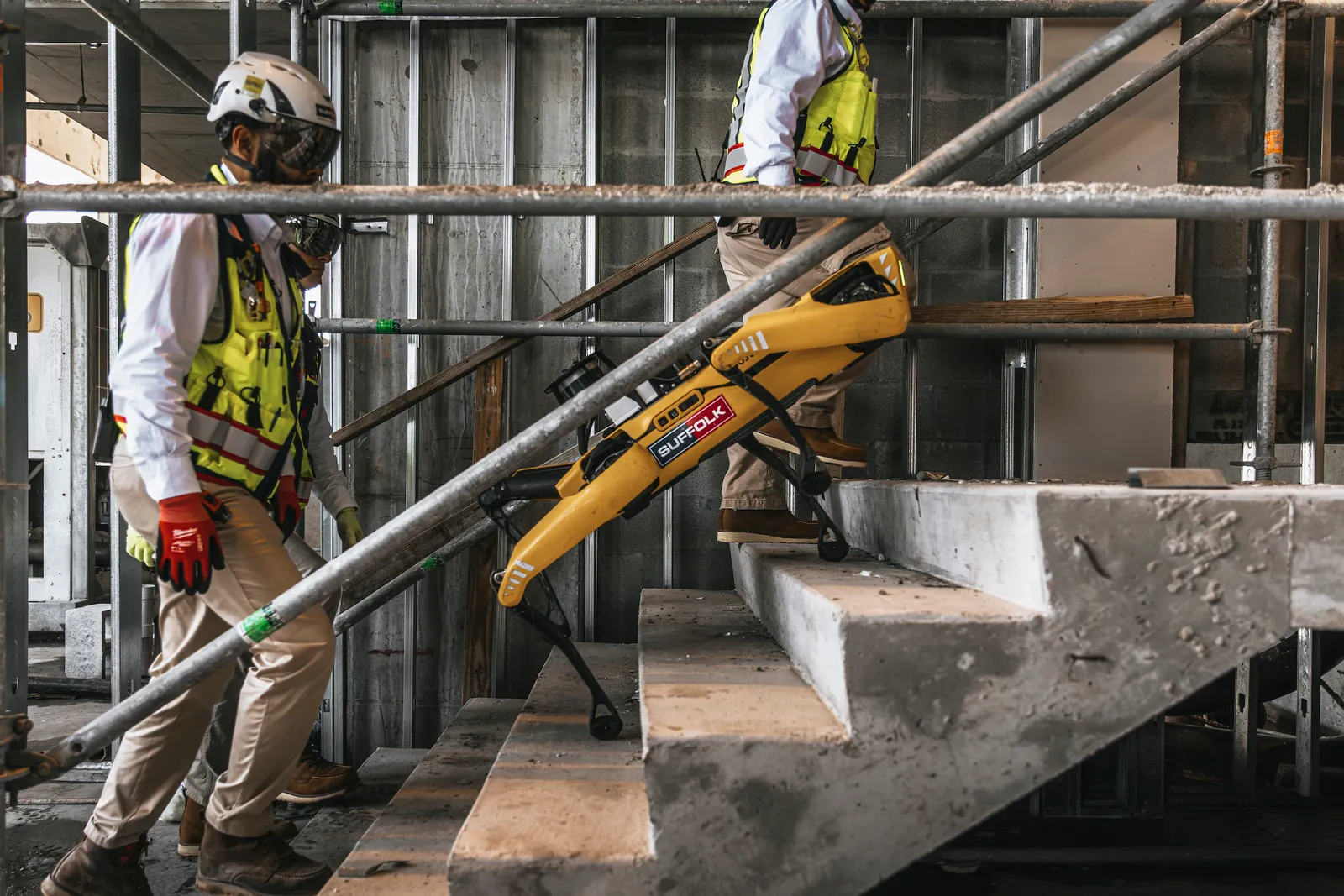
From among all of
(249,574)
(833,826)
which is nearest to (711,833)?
(833,826)

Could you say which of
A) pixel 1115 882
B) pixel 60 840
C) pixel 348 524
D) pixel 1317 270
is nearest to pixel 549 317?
pixel 348 524

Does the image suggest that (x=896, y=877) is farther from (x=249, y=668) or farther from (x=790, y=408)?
(x=249, y=668)

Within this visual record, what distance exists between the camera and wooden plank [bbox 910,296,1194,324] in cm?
318

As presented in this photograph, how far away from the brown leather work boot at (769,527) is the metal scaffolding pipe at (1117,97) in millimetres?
1072

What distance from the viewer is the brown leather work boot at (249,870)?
223 cm

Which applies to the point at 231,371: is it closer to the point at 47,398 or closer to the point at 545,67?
Result: the point at 545,67

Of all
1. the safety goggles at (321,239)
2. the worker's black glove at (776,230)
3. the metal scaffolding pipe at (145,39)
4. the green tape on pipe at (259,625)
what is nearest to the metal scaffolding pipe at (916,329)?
the safety goggles at (321,239)

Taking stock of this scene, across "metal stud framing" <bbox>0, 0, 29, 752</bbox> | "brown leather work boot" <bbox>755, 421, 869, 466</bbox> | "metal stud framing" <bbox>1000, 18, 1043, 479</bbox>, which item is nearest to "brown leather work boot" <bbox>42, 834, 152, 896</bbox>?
"metal stud framing" <bbox>0, 0, 29, 752</bbox>

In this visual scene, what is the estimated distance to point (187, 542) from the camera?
2029mm

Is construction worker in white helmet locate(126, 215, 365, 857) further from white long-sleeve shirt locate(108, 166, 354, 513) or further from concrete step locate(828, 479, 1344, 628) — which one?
concrete step locate(828, 479, 1344, 628)

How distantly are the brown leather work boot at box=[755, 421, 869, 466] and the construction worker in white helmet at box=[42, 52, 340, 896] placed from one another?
4.55 ft

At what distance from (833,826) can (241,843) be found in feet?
4.97

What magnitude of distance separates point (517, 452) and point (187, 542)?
0.86m

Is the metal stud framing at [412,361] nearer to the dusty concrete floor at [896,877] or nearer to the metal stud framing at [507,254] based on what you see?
the metal stud framing at [507,254]
